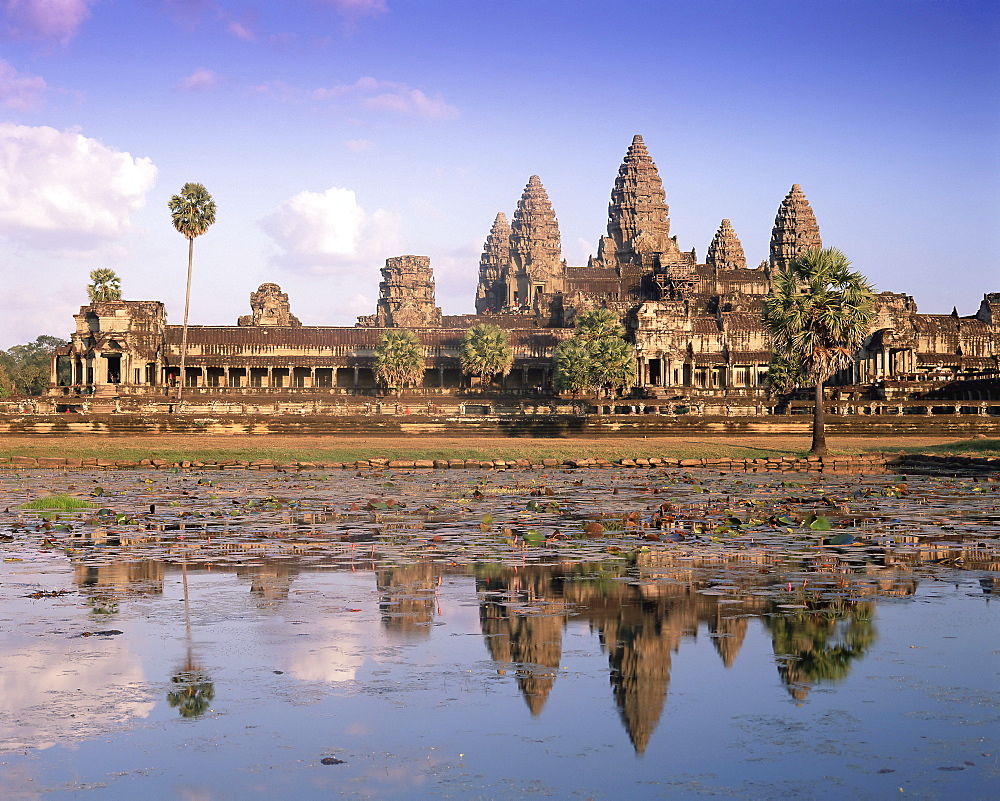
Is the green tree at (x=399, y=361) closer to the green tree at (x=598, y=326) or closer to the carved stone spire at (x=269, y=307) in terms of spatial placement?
the green tree at (x=598, y=326)

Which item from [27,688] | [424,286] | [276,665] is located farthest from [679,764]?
[424,286]

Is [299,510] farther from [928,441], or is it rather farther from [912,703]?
[928,441]

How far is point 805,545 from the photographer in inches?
797

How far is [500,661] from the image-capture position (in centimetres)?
1184

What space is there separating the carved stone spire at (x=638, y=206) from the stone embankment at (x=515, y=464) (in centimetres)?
12905

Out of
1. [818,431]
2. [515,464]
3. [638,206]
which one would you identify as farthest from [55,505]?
[638,206]

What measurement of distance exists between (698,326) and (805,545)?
108m

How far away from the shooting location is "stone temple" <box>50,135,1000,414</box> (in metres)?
108

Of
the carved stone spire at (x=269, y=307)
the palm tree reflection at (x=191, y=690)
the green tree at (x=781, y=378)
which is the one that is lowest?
the palm tree reflection at (x=191, y=690)

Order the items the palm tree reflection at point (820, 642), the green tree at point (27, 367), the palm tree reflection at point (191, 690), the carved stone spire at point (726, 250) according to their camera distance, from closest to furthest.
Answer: the palm tree reflection at point (191, 690) < the palm tree reflection at point (820, 642) < the green tree at point (27, 367) < the carved stone spire at point (726, 250)

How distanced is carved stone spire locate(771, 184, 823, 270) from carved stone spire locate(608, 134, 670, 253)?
55.4 ft

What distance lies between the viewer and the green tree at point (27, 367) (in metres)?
138

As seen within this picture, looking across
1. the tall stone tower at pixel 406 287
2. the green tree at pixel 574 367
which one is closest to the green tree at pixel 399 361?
the green tree at pixel 574 367

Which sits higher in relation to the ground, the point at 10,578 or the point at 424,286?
the point at 424,286
